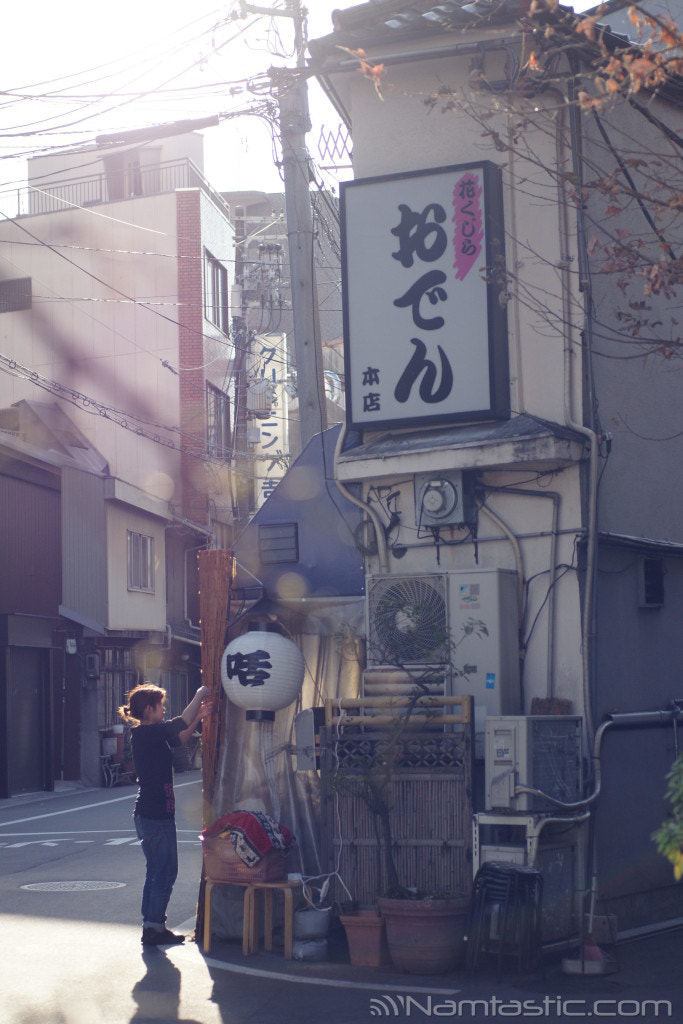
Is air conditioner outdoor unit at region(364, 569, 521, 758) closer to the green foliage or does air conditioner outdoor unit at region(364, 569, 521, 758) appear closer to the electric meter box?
the electric meter box

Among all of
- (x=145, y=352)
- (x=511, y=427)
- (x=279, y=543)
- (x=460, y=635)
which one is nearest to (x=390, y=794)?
(x=460, y=635)

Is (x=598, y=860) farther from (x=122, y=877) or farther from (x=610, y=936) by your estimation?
(x=122, y=877)

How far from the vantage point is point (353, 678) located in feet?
36.1

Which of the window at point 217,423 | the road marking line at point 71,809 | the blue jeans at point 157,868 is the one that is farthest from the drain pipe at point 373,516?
the window at point 217,423

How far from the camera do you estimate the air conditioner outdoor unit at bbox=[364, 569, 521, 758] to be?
978cm

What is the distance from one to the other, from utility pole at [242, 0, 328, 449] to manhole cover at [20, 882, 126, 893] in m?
5.20

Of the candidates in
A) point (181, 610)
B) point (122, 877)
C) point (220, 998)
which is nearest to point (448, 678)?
point (220, 998)

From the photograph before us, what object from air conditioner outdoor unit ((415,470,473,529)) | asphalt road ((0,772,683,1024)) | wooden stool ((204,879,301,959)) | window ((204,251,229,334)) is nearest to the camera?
asphalt road ((0,772,683,1024))

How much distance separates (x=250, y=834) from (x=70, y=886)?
4.54 meters

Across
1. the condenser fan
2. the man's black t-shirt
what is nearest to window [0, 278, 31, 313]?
the man's black t-shirt

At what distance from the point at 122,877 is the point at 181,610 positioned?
83.5 feet

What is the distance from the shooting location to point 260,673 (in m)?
10.2

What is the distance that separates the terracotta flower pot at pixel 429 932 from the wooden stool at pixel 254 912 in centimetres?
99

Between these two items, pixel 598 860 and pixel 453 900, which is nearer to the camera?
pixel 453 900
